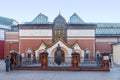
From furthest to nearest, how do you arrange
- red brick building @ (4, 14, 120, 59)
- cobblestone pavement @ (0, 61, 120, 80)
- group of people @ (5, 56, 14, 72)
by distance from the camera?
red brick building @ (4, 14, 120, 59) < group of people @ (5, 56, 14, 72) < cobblestone pavement @ (0, 61, 120, 80)

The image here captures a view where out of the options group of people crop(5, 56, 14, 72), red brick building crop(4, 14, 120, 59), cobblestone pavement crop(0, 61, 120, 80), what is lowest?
cobblestone pavement crop(0, 61, 120, 80)

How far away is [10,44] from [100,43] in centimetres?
1916

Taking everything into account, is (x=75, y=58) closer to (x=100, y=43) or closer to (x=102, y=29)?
(x=100, y=43)

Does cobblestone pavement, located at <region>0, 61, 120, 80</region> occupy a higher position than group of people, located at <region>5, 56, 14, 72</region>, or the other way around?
group of people, located at <region>5, 56, 14, 72</region>

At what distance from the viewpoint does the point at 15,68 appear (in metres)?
30.0

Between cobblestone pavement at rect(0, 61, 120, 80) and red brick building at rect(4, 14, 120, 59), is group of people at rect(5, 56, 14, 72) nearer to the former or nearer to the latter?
cobblestone pavement at rect(0, 61, 120, 80)

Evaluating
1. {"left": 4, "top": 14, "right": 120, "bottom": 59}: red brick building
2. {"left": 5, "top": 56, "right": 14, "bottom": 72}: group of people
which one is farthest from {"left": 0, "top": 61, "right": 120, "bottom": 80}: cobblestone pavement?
{"left": 4, "top": 14, "right": 120, "bottom": 59}: red brick building
